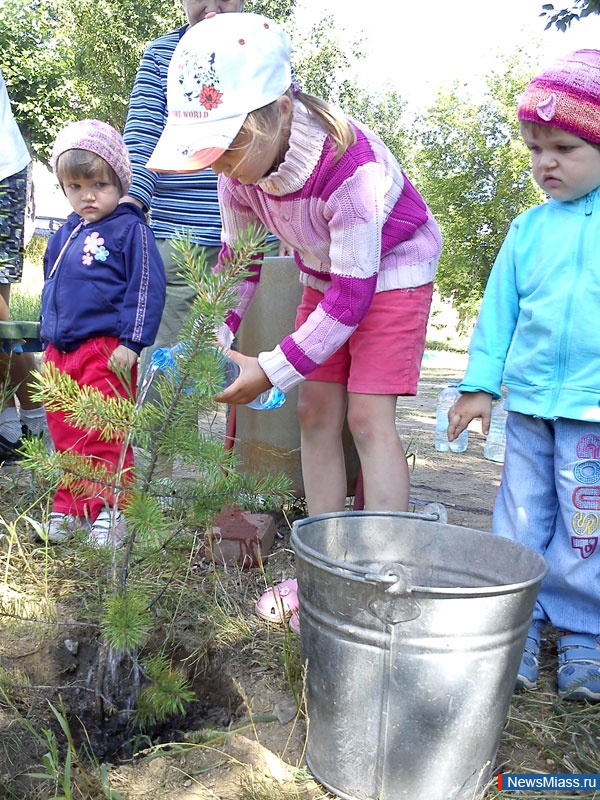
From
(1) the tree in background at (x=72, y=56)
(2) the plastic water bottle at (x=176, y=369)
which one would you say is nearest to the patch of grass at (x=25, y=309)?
(2) the plastic water bottle at (x=176, y=369)

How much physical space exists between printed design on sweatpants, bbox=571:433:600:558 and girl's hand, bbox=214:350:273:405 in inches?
32.1

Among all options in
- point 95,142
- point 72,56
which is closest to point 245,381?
point 95,142

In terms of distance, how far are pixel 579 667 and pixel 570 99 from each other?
4.50ft

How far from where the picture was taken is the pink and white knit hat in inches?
73.4

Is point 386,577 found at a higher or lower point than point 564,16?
lower

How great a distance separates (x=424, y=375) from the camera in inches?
412

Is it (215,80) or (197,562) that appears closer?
(215,80)

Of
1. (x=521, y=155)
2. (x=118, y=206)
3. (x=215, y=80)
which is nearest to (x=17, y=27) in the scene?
(x=521, y=155)

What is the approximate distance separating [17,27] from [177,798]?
19.0 m

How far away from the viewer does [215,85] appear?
165cm

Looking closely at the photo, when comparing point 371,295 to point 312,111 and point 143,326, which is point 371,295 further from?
point 143,326

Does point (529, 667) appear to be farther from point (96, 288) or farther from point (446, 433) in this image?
point (446, 433)

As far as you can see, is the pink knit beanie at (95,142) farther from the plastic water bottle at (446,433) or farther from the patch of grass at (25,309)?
the patch of grass at (25,309)

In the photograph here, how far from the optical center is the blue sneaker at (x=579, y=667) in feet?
5.74
